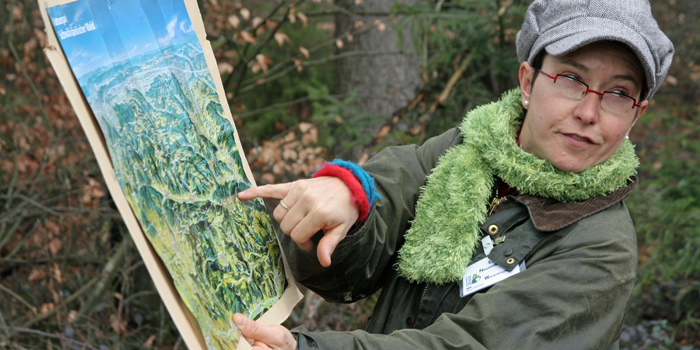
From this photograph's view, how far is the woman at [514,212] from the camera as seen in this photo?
4.79 feet

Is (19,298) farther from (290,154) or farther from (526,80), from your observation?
(526,80)

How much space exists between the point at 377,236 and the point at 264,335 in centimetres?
51

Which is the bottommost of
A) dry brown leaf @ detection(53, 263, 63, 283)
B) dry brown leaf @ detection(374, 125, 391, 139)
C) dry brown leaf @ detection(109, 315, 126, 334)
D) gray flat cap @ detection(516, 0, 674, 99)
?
dry brown leaf @ detection(109, 315, 126, 334)

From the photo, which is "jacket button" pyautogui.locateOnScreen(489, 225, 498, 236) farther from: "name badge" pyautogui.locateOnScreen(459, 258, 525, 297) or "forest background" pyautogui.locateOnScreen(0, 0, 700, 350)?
"forest background" pyautogui.locateOnScreen(0, 0, 700, 350)

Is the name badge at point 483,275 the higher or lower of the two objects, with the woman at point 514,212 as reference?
lower

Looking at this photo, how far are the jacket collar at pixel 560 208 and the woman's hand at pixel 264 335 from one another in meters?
0.76

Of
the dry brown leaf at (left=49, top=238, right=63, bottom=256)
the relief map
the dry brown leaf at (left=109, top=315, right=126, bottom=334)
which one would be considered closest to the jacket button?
the relief map

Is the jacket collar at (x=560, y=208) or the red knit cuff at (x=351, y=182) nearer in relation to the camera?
the red knit cuff at (x=351, y=182)

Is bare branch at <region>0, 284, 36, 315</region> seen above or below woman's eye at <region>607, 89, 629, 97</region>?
below

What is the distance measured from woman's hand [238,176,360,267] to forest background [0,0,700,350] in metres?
2.63

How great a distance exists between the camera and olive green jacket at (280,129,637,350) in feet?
4.78

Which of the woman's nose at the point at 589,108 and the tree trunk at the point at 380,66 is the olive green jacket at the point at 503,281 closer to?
the woman's nose at the point at 589,108

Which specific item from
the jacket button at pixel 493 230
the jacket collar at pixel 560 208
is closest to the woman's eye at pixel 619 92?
the jacket collar at pixel 560 208

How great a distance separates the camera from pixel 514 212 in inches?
70.4
